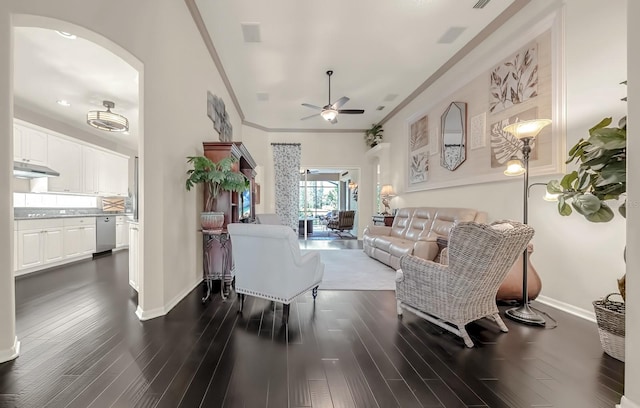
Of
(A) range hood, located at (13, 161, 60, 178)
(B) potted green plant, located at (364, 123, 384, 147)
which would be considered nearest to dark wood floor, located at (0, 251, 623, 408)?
(A) range hood, located at (13, 161, 60, 178)

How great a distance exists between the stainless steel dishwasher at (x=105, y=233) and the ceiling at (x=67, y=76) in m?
2.13

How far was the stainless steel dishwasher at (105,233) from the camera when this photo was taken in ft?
18.4

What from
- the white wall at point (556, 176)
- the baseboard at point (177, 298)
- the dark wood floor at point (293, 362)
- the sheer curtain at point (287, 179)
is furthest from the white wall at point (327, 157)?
the dark wood floor at point (293, 362)

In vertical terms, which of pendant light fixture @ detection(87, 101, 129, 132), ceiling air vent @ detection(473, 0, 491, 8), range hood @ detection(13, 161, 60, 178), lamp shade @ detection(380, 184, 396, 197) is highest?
ceiling air vent @ detection(473, 0, 491, 8)

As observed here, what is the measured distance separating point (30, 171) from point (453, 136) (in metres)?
7.11

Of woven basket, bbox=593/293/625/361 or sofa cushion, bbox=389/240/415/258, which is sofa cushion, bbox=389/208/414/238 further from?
woven basket, bbox=593/293/625/361

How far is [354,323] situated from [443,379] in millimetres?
899

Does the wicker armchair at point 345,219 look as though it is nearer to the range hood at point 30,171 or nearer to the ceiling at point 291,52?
the ceiling at point 291,52

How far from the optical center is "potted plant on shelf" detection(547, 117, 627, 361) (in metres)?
1.62

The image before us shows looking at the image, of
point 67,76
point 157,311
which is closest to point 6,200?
point 157,311

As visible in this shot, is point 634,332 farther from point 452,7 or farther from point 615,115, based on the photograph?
point 452,7

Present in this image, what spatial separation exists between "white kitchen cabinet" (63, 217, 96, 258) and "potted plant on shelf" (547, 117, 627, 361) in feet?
23.4

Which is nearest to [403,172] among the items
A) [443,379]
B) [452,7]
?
[452,7]

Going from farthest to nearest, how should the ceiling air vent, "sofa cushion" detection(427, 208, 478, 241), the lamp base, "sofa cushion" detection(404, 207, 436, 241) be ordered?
"sofa cushion" detection(404, 207, 436, 241) → "sofa cushion" detection(427, 208, 478, 241) → the ceiling air vent → the lamp base
